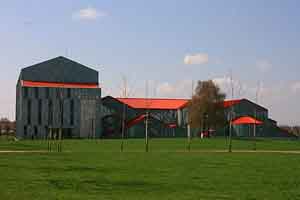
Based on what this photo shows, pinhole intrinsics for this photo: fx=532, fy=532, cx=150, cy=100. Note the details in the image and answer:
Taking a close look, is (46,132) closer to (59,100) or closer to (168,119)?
(59,100)

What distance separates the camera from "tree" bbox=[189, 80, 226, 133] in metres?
108

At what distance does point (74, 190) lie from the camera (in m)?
18.8

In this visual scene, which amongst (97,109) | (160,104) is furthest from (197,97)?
(160,104)

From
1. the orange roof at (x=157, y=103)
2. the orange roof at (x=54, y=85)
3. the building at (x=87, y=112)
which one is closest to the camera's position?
the building at (x=87, y=112)

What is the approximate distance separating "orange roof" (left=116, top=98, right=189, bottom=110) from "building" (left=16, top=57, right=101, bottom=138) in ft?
64.9

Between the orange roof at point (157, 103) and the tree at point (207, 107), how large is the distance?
25.8m

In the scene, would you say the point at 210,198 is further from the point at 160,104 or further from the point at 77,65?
the point at 160,104

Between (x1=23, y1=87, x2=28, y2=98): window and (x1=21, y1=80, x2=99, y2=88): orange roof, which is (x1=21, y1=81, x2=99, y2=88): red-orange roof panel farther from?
(x1=23, y1=87, x2=28, y2=98): window

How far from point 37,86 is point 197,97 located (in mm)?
33291

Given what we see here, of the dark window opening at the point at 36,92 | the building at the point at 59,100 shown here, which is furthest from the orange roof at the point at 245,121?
the dark window opening at the point at 36,92

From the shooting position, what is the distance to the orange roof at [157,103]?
136625 millimetres

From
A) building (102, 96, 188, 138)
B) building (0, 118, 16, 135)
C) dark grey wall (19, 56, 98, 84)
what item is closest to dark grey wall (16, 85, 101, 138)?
dark grey wall (19, 56, 98, 84)

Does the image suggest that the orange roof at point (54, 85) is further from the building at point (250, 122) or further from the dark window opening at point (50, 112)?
the building at point (250, 122)

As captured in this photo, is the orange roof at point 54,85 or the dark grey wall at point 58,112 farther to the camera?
the orange roof at point 54,85
